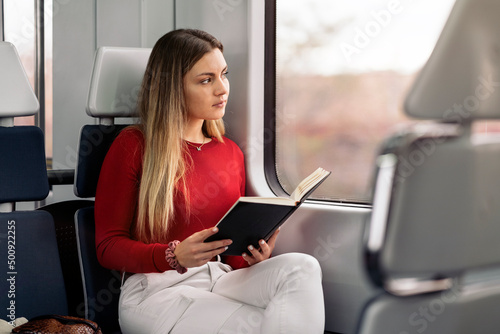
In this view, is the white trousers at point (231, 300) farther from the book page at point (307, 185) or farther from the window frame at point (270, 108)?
the window frame at point (270, 108)

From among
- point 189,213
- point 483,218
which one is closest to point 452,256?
point 483,218

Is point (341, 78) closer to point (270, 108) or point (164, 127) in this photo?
point (270, 108)

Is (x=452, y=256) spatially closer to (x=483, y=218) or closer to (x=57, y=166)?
(x=483, y=218)

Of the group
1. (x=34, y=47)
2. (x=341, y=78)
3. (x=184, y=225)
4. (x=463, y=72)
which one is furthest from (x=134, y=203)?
(x=34, y=47)

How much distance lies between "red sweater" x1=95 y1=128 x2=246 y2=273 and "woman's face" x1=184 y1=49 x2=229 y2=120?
6.3 inches

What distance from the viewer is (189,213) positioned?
1.69m

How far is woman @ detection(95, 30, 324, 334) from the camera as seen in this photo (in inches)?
56.8

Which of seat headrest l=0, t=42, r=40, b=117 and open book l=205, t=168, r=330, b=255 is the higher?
seat headrest l=0, t=42, r=40, b=117

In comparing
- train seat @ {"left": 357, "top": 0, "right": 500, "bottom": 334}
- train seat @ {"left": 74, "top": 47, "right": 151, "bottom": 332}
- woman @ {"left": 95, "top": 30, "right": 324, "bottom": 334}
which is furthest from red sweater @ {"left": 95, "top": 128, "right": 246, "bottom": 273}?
train seat @ {"left": 357, "top": 0, "right": 500, "bottom": 334}

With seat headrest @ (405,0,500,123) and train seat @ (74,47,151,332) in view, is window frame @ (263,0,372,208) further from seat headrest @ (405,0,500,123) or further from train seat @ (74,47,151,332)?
seat headrest @ (405,0,500,123)

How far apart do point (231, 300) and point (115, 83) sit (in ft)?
2.78

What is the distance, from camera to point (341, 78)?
1760mm

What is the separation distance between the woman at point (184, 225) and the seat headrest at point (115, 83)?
0.10 metres

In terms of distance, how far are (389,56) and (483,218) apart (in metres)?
1.38
